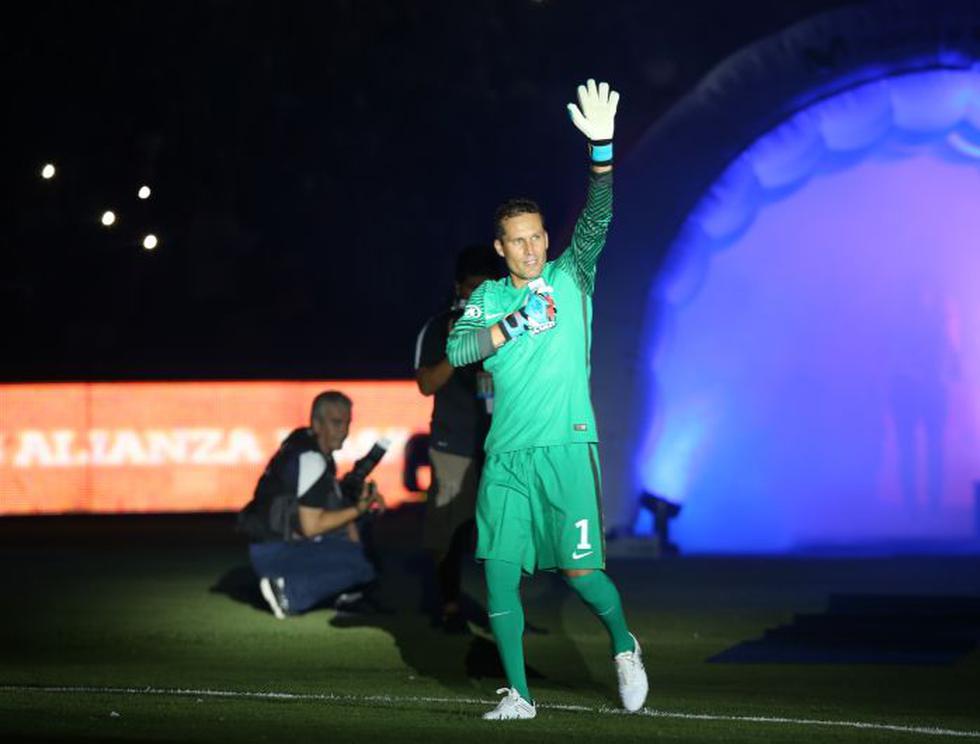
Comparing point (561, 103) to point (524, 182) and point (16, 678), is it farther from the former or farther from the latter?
point (16, 678)

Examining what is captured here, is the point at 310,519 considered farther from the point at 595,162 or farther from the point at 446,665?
the point at 595,162

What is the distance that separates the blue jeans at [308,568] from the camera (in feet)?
33.8

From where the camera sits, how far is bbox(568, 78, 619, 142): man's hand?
6461 mm

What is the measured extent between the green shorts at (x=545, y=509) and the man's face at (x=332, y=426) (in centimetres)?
370

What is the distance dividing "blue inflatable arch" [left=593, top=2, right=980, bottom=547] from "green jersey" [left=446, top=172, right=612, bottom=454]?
25.6 feet

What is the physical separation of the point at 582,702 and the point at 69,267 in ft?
92.2

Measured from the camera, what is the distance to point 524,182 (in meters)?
37.8

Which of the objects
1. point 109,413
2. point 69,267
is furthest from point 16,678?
point 69,267

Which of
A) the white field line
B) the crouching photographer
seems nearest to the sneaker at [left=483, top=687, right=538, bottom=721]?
the white field line

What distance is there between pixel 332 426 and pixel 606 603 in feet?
13.0

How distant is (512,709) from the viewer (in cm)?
640

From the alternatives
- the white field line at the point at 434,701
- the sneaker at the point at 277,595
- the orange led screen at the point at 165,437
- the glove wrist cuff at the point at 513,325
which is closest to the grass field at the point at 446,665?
the white field line at the point at 434,701

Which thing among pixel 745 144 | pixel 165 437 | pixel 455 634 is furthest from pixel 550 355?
pixel 165 437

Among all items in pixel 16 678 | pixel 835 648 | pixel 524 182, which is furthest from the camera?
pixel 524 182
